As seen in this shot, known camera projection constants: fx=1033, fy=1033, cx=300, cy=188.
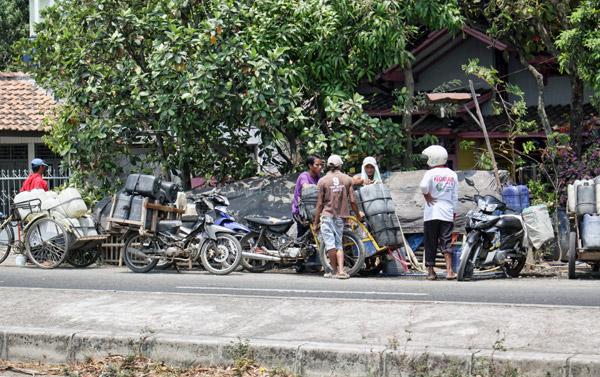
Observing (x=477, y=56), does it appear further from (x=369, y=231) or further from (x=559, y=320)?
(x=559, y=320)

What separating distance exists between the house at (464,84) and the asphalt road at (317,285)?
8.90m

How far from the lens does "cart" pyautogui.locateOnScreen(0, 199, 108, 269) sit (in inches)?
667

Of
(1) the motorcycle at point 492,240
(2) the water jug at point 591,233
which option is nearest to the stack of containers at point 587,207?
(2) the water jug at point 591,233

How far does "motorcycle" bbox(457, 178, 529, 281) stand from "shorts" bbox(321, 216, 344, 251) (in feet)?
5.94

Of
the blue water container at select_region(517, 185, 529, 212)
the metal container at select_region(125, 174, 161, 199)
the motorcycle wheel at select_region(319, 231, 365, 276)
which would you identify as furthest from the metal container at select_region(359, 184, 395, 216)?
the metal container at select_region(125, 174, 161, 199)

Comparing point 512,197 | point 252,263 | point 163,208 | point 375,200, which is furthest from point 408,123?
point 163,208

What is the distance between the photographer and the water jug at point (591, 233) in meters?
14.5

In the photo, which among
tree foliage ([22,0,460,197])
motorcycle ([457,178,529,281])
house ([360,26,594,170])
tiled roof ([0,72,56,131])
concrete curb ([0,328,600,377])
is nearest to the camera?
concrete curb ([0,328,600,377])

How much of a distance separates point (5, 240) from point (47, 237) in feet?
4.75

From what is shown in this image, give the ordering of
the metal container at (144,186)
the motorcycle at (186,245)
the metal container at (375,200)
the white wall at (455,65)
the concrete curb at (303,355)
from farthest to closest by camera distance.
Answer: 1. the white wall at (455,65)
2. the metal container at (144,186)
3. the motorcycle at (186,245)
4. the metal container at (375,200)
5. the concrete curb at (303,355)

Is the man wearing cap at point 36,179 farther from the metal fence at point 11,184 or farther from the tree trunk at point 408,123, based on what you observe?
the tree trunk at point 408,123

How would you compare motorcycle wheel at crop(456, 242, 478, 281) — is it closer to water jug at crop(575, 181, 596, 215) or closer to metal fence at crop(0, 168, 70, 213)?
water jug at crop(575, 181, 596, 215)

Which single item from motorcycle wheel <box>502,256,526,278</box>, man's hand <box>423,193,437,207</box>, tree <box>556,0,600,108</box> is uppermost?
tree <box>556,0,600,108</box>

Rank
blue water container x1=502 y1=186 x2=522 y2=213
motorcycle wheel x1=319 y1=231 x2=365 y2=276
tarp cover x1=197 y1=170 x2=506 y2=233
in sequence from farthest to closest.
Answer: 1. tarp cover x1=197 y1=170 x2=506 y2=233
2. blue water container x1=502 y1=186 x2=522 y2=213
3. motorcycle wheel x1=319 y1=231 x2=365 y2=276
